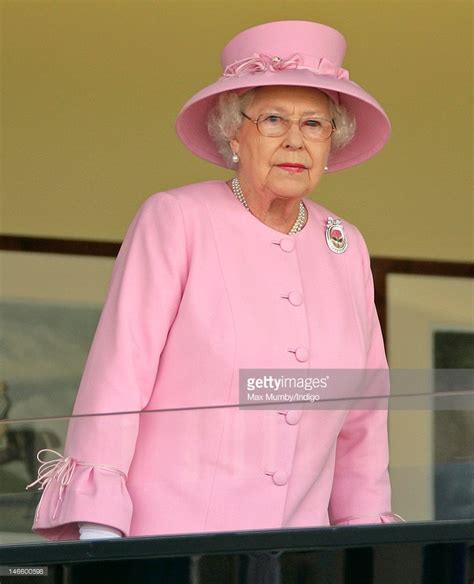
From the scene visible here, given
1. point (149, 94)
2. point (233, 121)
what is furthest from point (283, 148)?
point (149, 94)

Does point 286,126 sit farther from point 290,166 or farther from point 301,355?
point 301,355

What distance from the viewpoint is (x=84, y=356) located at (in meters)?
4.84

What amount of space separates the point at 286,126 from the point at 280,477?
641 mm

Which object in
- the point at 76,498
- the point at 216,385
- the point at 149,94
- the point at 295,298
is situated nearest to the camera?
the point at 76,498

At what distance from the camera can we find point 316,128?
9.68ft

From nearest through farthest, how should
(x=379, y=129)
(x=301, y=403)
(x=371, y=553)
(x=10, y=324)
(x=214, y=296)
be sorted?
1. (x=371, y=553)
2. (x=301, y=403)
3. (x=214, y=296)
4. (x=379, y=129)
5. (x=10, y=324)

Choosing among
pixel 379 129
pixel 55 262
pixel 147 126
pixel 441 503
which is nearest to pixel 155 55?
pixel 147 126

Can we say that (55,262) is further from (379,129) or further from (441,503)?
(441,503)

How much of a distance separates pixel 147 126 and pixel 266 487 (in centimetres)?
234

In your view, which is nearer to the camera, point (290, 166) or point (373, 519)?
point (373, 519)

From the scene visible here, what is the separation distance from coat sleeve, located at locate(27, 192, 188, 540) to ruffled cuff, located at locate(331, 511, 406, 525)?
0.39m

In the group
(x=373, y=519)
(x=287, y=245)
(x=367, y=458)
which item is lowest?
(x=373, y=519)

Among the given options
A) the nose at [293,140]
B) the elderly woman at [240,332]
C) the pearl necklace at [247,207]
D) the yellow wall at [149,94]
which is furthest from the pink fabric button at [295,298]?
the yellow wall at [149,94]

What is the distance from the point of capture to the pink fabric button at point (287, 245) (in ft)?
9.57
